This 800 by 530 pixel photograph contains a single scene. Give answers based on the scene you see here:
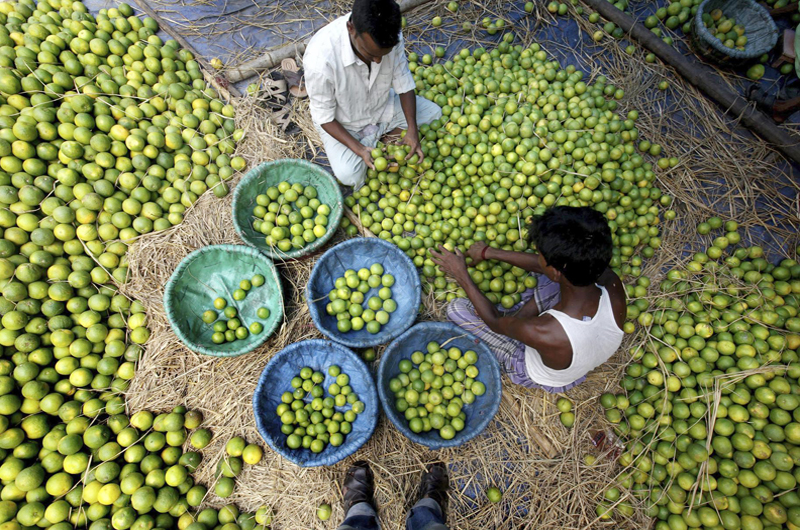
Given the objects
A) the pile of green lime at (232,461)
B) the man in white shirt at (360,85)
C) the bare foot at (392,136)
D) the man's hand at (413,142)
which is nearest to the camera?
the man in white shirt at (360,85)

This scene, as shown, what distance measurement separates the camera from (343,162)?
3.98m

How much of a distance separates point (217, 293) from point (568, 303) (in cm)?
322

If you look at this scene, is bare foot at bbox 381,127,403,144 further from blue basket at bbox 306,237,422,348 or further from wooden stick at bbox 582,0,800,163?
wooden stick at bbox 582,0,800,163

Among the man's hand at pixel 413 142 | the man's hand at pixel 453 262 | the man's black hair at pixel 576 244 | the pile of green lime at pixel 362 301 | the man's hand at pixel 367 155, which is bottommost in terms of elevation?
the pile of green lime at pixel 362 301

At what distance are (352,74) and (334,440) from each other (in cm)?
329

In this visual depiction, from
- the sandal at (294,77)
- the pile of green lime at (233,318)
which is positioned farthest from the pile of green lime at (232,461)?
the sandal at (294,77)

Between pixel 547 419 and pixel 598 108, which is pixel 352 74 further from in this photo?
pixel 547 419

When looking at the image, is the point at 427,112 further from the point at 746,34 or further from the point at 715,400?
the point at 746,34

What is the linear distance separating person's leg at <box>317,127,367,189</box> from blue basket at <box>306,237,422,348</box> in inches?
34.4

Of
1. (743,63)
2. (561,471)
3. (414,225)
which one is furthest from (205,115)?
(743,63)

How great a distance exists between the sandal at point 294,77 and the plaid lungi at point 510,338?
3189mm

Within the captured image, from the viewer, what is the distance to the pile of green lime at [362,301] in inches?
138

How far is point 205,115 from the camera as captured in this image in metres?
4.06

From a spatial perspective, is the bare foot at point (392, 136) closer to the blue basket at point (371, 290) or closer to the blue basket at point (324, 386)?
the blue basket at point (371, 290)
